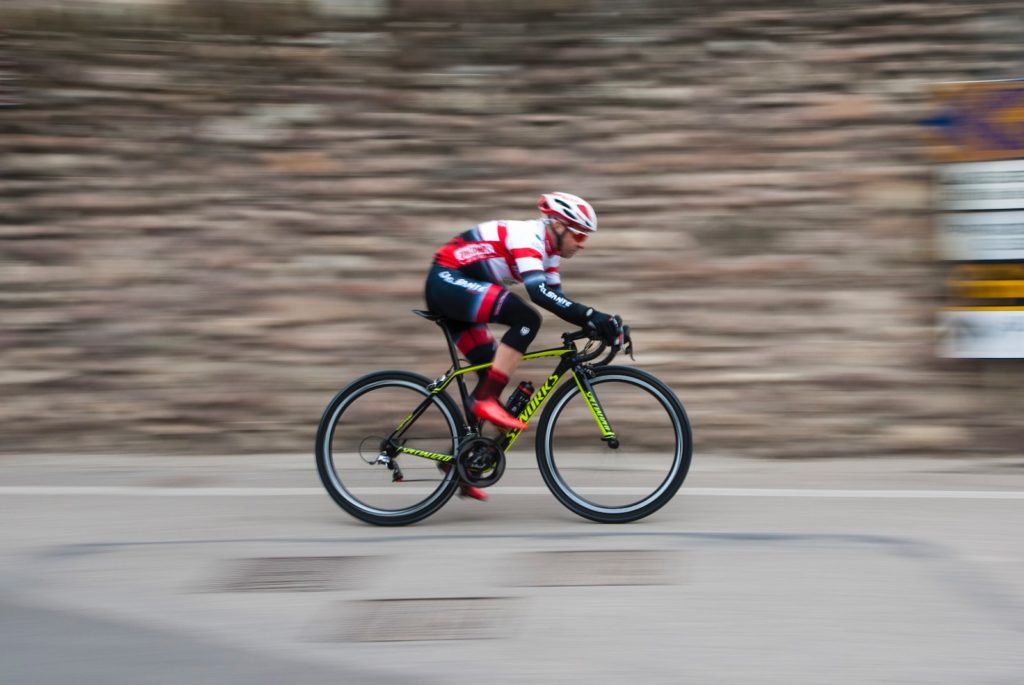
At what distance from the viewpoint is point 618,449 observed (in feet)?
19.3

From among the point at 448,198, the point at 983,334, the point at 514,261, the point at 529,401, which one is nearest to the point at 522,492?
the point at 529,401

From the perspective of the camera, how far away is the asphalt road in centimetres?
400

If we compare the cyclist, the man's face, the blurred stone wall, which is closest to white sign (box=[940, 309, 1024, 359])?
the blurred stone wall

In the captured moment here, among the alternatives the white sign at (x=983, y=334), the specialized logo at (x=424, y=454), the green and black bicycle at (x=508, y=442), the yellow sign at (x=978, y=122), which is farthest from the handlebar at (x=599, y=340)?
the yellow sign at (x=978, y=122)

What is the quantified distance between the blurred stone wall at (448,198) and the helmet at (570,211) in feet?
7.21

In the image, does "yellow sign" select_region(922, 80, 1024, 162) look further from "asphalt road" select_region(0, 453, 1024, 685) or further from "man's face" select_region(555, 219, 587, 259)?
"man's face" select_region(555, 219, 587, 259)

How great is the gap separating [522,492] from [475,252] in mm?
1557

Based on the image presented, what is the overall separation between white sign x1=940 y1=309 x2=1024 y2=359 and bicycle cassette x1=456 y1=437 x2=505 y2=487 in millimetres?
3513

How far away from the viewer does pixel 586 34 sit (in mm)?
8664

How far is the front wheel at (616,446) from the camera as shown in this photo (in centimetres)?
584

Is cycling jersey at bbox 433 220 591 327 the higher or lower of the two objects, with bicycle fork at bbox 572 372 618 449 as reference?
higher

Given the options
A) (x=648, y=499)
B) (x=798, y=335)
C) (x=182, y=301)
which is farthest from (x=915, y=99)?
(x=182, y=301)

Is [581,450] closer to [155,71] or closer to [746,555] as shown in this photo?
[746,555]

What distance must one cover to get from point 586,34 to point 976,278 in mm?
3508
